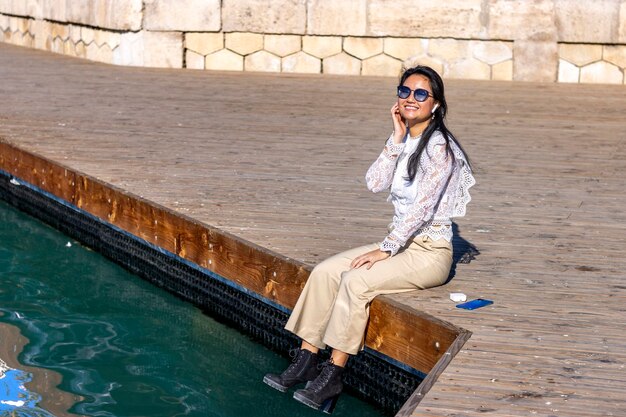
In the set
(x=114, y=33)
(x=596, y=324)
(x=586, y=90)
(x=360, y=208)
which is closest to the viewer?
(x=596, y=324)

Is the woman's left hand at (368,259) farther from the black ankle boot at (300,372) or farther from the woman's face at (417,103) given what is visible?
the woman's face at (417,103)

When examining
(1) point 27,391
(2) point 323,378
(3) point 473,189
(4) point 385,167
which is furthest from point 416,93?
(3) point 473,189

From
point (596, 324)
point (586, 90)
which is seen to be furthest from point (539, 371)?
point (586, 90)

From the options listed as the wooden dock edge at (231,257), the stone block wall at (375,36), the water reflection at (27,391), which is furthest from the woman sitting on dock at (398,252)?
the stone block wall at (375,36)

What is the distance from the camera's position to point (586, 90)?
525 inches

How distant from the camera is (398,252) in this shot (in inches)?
207

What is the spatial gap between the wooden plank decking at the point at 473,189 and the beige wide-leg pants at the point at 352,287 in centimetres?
12

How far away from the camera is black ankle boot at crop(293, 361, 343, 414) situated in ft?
16.1

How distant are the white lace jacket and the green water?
0.97 m

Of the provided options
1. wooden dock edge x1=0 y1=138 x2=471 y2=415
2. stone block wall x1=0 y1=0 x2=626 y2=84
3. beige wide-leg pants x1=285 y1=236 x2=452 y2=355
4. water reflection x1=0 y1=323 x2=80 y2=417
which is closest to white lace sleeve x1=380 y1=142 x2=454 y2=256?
beige wide-leg pants x1=285 y1=236 x2=452 y2=355

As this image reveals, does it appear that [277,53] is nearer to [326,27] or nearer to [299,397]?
[326,27]

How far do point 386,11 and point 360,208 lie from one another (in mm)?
7578

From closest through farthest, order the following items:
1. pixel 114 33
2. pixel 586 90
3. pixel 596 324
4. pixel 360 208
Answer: pixel 596 324
pixel 360 208
pixel 586 90
pixel 114 33

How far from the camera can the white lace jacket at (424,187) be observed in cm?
502
